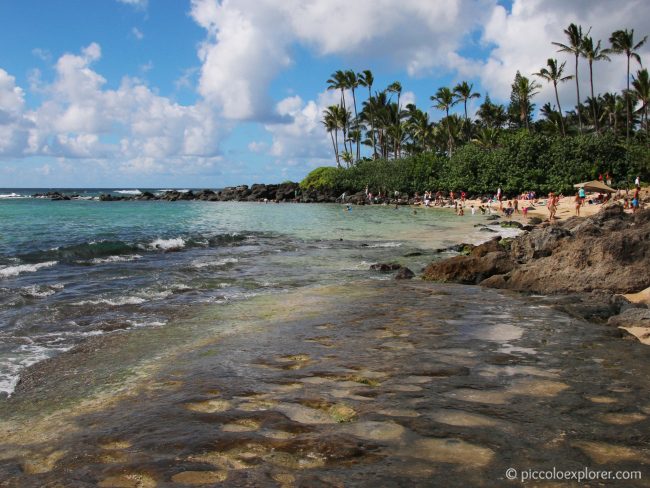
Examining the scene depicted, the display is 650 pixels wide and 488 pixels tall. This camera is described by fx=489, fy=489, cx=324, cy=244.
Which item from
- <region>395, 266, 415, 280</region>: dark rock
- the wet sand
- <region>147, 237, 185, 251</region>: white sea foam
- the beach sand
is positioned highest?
the beach sand

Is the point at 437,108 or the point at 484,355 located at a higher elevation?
the point at 437,108

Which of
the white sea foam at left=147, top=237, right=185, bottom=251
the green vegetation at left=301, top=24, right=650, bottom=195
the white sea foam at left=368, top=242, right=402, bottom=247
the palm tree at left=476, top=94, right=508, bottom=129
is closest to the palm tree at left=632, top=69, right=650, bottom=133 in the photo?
the green vegetation at left=301, top=24, right=650, bottom=195

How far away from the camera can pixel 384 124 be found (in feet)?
261

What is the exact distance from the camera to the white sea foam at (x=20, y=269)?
14750mm

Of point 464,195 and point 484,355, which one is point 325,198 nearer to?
point 464,195

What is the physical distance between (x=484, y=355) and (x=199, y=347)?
396cm

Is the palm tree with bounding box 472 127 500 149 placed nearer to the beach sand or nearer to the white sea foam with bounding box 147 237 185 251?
the beach sand

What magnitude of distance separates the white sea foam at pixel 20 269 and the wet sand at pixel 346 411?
386 inches

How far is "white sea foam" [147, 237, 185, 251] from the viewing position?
2176 cm

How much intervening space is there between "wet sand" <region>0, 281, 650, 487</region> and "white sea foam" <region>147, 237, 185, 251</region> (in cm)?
1457

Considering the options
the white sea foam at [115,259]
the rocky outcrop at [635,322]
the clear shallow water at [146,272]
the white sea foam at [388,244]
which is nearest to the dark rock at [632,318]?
the rocky outcrop at [635,322]

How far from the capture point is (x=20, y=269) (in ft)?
51.0

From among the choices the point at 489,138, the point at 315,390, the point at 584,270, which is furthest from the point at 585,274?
the point at 489,138

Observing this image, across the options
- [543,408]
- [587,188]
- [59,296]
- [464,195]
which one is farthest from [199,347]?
[464,195]
